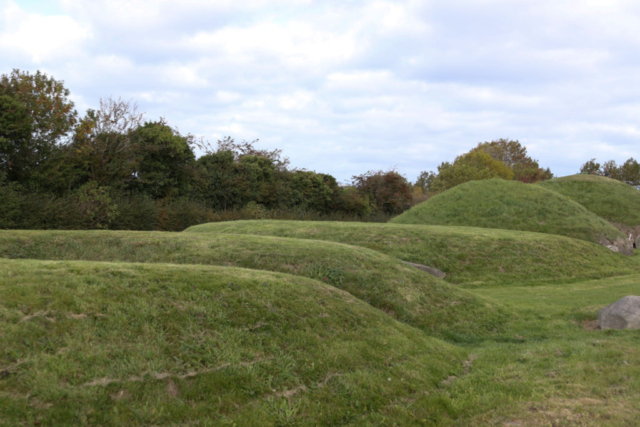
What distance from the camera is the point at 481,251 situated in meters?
21.3

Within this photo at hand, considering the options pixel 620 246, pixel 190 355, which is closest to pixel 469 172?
pixel 620 246

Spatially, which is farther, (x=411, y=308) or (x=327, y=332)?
(x=411, y=308)

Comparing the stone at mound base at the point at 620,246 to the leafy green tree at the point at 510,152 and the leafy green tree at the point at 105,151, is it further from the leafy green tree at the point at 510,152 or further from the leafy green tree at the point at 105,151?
the leafy green tree at the point at 510,152

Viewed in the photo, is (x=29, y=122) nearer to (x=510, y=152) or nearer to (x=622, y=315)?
(x=622, y=315)

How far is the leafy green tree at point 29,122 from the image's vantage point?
21.1 m

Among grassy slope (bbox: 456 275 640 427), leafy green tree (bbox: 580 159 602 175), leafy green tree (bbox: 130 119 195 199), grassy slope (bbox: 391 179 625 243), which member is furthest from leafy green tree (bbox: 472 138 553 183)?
grassy slope (bbox: 456 275 640 427)

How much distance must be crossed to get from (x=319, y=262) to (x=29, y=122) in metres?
18.0

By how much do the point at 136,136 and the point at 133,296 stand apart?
2849 cm

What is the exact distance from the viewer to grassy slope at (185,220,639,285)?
19.9 m

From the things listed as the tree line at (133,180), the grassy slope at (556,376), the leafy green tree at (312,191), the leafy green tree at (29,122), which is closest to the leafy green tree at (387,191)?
the tree line at (133,180)

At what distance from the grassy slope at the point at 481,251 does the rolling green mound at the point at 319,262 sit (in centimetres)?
611

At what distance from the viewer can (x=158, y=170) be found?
33156 mm

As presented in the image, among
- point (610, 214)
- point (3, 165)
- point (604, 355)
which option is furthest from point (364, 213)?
point (604, 355)

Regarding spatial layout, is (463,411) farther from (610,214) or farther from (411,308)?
(610,214)
